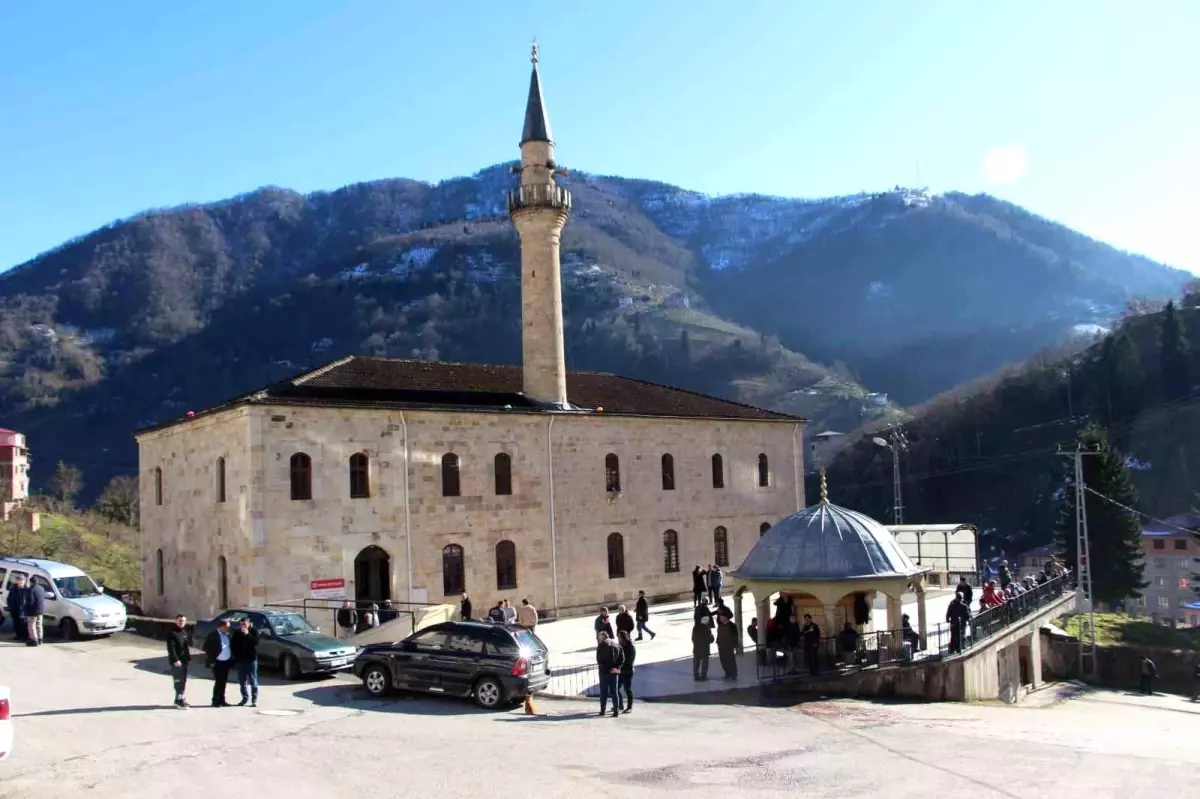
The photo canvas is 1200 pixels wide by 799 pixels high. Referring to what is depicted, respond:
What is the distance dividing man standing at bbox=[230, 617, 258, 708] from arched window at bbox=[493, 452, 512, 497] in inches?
577

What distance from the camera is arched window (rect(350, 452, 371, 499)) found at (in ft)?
92.4

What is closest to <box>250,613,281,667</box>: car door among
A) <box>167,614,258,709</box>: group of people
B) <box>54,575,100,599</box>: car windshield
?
<box>167,614,258,709</box>: group of people

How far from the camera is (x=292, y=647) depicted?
19.9 m

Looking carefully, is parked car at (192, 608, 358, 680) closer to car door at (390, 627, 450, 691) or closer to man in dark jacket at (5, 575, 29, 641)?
car door at (390, 627, 450, 691)

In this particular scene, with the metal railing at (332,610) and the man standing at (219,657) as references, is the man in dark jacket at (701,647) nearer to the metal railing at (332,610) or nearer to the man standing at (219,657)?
the metal railing at (332,610)

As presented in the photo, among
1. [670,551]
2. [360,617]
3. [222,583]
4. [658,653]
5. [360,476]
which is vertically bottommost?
[658,653]

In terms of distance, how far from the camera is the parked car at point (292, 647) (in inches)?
774

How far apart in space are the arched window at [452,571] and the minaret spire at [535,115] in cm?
1554

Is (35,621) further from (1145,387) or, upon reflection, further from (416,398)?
(1145,387)

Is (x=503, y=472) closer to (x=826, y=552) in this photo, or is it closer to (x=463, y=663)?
(x=826, y=552)

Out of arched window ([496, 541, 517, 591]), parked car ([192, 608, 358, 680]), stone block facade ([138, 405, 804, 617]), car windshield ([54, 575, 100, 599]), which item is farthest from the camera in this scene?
arched window ([496, 541, 517, 591])

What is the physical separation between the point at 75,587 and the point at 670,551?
1932 centimetres

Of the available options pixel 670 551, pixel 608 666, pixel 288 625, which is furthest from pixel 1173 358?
pixel 288 625

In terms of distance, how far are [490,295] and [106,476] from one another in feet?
249
